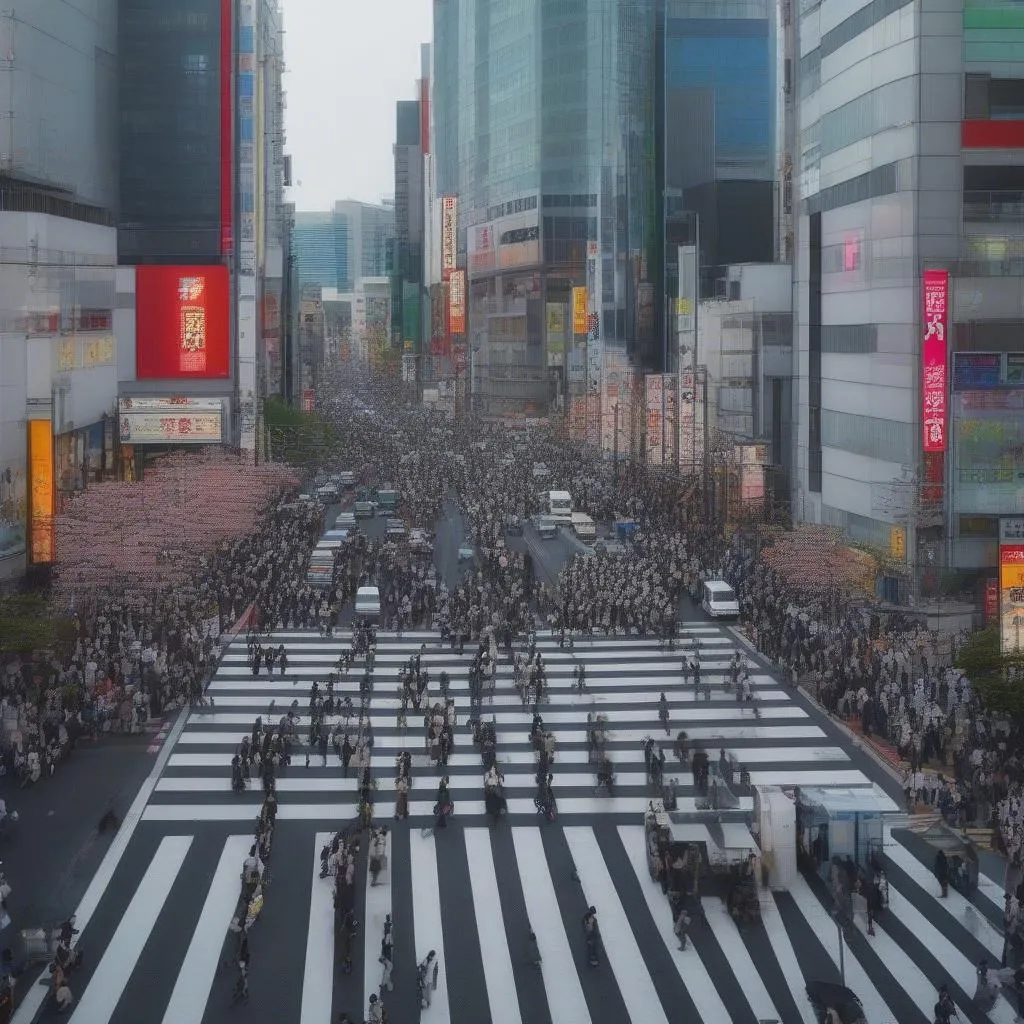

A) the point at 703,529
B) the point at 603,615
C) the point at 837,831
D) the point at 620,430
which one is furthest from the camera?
the point at 620,430

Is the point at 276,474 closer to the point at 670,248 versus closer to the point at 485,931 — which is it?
the point at 485,931

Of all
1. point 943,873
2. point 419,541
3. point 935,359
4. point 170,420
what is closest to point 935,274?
point 935,359

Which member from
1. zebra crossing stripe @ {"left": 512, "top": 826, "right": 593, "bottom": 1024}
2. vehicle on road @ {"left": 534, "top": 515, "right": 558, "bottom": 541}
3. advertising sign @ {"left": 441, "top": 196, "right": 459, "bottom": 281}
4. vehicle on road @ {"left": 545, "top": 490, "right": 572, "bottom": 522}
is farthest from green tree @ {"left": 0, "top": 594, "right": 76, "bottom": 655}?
advertising sign @ {"left": 441, "top": 196, "right": 459, "bottom": 281}

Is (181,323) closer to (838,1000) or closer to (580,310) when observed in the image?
(580,310)

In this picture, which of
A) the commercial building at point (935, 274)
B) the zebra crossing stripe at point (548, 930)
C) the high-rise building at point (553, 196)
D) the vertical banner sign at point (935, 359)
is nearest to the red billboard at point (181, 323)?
the high-rise building at point (553, 196)

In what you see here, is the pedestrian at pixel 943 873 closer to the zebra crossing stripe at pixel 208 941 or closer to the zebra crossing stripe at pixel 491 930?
the zebra crossing stripe at pixel 491 930

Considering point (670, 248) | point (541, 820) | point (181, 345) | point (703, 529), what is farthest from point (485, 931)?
point (670, 248)
